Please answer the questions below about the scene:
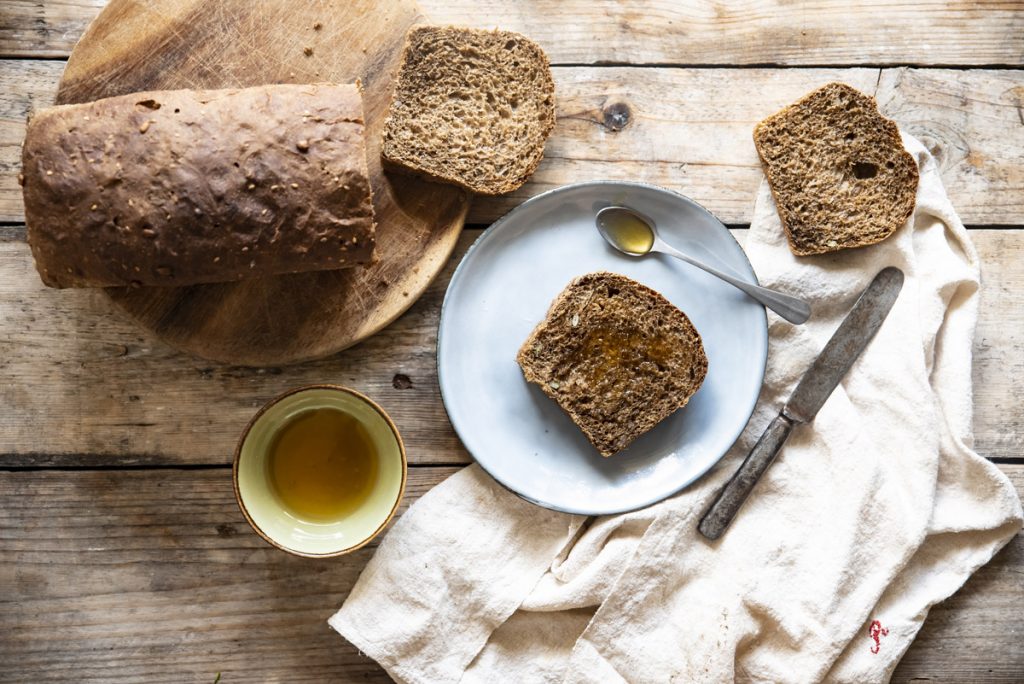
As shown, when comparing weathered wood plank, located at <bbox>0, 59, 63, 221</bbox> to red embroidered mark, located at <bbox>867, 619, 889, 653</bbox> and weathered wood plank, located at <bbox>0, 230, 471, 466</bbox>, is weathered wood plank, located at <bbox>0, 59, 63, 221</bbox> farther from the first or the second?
red embroidered mark, located at <bbox>867, 619, 889, 653</bbox>

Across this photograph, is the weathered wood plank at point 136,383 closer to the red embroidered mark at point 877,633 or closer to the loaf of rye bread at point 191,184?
the loaf of rye bread at point 191,184

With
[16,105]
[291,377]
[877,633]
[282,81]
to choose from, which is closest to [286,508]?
[291,377]

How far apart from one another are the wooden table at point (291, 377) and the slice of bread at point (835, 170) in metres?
0.10

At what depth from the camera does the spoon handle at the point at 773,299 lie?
2.11 metres

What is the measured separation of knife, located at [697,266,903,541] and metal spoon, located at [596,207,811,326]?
0.44 feet

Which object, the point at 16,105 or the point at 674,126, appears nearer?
the point at 16,105

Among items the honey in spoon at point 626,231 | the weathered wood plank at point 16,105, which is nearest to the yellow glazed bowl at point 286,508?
the honey in spoon at point 626,231

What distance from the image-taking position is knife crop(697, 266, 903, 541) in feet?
7.03

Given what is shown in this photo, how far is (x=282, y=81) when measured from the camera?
6.82 ft

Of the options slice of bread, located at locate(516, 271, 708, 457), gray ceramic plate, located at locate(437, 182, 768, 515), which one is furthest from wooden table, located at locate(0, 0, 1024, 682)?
slice of bread, located at locate(516, 271, 708, 457)

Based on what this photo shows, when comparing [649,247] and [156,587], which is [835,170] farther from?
[156,587]

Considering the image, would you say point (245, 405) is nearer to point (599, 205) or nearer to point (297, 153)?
point (297, 153)

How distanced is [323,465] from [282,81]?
Result: 1000 millimetres

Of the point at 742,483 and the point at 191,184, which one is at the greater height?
the point at 191,184
